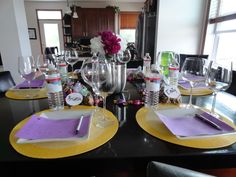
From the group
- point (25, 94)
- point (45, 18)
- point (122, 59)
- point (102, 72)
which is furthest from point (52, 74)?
point (45, 18)

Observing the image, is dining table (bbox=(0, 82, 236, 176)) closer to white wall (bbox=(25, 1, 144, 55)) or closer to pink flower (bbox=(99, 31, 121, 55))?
pink flower (bbox=(99, 31, 121, 55))

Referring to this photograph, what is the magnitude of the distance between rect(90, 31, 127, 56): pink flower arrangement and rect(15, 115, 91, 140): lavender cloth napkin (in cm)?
51

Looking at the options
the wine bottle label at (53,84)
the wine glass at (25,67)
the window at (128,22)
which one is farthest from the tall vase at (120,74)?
the window at (128,22)

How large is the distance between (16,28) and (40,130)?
274 cm

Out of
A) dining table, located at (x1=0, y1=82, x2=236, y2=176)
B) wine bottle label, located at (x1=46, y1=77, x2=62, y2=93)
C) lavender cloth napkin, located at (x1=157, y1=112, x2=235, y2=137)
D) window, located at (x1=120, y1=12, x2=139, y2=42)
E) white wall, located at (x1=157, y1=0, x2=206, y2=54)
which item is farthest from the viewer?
window, located at (x1=120, y1=12, x2=139, y2=42)

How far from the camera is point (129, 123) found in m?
0.76

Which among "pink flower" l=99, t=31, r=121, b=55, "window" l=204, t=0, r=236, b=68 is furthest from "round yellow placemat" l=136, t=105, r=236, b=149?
"window" l=204, t=0, r=236, b=68

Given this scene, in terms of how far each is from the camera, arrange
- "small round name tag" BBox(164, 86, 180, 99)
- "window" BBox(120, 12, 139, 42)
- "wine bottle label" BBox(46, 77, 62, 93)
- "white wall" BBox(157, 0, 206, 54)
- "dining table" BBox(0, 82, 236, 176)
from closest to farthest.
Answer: "dining table" BBox(0, 82, 236, 176), "wine bottle label" BBox(46, 77, 62, 93), "small round name tag" BBox(164, 86, 180, 99), "white wall" BBox(157, 0, 206, 54), "window" BBox(120, 12, 139, 42)

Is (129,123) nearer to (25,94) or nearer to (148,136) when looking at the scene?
(148,136)

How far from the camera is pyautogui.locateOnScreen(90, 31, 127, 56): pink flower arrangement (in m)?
1.05

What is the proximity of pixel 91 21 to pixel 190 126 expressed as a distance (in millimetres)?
5960

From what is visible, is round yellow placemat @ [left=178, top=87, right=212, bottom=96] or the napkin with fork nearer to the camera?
the napkin with fork

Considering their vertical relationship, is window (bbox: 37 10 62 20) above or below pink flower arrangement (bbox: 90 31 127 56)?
above

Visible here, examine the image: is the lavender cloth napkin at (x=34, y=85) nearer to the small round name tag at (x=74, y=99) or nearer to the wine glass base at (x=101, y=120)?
the small round name tag at (x=74, y=99)
